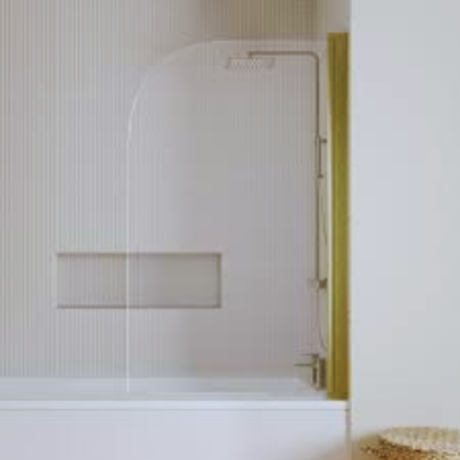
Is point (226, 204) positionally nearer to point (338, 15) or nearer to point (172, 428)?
point (338, 15)

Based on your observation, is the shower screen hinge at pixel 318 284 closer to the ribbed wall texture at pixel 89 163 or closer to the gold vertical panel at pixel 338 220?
the ribbed wall texture at pixel 89 163

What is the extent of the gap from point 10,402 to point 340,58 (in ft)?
5.60

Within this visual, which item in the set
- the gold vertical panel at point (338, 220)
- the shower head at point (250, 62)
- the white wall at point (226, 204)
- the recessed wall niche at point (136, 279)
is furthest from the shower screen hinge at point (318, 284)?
the shower head at point (250, 62)

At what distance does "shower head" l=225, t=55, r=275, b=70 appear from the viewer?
3.85m

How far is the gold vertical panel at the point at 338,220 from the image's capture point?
3.22 meters

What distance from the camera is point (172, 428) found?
3.16m

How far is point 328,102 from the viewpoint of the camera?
3.29 meters

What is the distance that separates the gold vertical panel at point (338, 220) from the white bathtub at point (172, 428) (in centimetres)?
13
